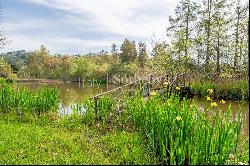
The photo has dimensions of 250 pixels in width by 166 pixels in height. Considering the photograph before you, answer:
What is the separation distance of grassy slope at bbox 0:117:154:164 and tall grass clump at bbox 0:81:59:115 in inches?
58.3

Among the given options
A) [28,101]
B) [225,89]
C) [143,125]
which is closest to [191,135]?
[143,125]

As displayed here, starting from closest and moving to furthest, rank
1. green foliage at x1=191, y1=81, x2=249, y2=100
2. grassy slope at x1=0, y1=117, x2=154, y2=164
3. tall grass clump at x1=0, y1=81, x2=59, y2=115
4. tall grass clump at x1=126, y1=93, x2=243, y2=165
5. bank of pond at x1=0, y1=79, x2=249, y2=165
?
tall grass clump at x1=126, y1=93, x2=243, y2=165, bank of pond at x1=0, y1=79, x2=249, y2=165, grassy slope at x1=0, y1=117, x2=154, y2=164, tall grass clump at x1=0, y1=81, x2=59, y2=115, green foliage at x1=191, y1=81, x2=249, y2=100

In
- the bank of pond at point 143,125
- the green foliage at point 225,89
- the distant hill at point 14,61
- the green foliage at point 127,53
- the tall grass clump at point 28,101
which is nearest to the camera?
the bank of pond at point 143,125

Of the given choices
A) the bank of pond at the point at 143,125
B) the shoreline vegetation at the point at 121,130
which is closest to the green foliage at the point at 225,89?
the shoreline vegetation at the point at 121,130

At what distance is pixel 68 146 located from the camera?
871 cm

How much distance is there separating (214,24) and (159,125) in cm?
2754

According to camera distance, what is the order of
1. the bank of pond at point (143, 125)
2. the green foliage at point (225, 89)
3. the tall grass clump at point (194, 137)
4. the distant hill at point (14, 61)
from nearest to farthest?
the tall grass clump at point (194, 137)
the bank of pond at point (143, 125)
the green foliage at point (225, 89)
the distant hill at point (14, 61)

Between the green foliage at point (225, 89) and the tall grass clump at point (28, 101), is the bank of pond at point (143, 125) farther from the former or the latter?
the green foliage at point (225, 89)

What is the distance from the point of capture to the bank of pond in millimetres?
6457

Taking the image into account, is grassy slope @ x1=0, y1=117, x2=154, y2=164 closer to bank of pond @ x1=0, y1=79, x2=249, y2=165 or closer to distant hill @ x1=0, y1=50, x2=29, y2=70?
bank of pond @ x1=0, y1=79, x2=249, y2=165

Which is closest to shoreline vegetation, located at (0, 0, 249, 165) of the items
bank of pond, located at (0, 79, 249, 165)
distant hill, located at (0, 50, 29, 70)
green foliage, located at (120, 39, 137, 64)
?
bank of pond, located at (0, 79, 249, 165)

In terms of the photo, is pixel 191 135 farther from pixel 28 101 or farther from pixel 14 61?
pixel 14 61

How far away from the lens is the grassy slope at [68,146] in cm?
751

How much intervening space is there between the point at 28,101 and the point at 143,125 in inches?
196
